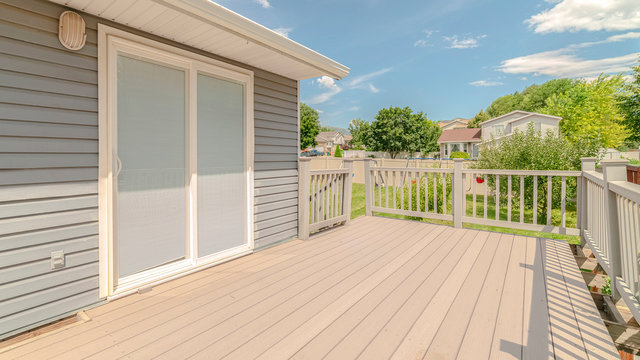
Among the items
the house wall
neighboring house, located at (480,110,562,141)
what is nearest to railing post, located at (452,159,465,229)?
the house wall

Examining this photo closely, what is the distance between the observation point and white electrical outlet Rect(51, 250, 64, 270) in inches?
73.4

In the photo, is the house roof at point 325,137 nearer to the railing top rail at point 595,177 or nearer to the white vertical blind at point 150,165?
the railing top rail at point 595,177

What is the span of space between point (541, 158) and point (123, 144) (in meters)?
7.13

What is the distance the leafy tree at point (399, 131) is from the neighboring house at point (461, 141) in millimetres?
2050

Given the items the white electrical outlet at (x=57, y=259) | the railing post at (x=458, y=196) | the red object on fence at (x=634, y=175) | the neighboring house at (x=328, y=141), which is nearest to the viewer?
the white electrical outlet at (x=57, y=259)

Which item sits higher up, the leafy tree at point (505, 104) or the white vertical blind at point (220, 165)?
the leafy tree at point (505, 104)

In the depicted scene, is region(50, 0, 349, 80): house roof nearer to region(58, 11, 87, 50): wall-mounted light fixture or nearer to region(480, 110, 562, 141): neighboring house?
region(58, 11, 87, 50): wall-mounted light fixture

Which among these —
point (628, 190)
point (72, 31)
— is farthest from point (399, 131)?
point (72, 31)

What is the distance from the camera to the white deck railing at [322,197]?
3.82 metres

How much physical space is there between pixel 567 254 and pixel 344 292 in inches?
107

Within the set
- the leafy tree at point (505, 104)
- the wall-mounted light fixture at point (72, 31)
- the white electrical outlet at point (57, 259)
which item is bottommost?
the white electrical outlet at point (57, 259)

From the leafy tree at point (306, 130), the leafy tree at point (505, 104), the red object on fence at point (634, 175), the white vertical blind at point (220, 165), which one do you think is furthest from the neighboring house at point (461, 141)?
the white vertical blind at point (220, 165)

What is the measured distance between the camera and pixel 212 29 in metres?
2.26

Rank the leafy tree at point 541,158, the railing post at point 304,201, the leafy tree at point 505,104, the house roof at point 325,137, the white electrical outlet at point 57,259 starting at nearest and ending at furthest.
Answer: the white electrical outlet at point 57,259 → the railing post at point 304,201 → the leafy tree at point 541,158 → the leafy tree at point 505,104 → the house roof at point 325,137
